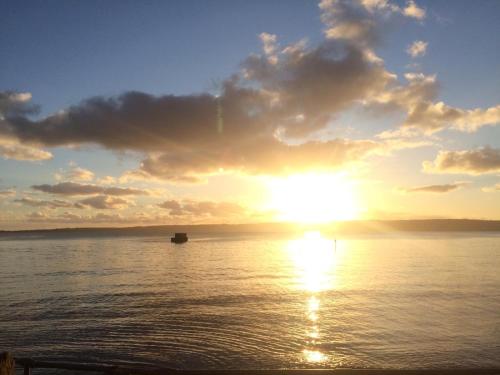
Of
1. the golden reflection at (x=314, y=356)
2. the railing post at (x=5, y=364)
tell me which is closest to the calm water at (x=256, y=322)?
the golden reflection at (x=314, y=356)

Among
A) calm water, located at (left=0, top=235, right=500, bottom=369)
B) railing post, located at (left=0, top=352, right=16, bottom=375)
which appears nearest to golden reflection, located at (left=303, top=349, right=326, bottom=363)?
calm water, located at (left=0, top=235, right=500, bottom=369)

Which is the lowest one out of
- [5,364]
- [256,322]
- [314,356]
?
[256,322]

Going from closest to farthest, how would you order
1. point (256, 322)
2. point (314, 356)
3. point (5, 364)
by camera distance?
1. point (5, 364)
2. point (314, 356)
3. point (256, 322)

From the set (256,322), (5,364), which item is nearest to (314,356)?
(256,322)

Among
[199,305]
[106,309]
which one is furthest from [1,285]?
[199,305]

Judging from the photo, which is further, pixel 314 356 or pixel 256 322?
pixel 256 322

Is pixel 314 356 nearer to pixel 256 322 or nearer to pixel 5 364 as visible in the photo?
pixel 256 322

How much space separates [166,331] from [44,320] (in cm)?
1117

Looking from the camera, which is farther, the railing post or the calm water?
the calm water

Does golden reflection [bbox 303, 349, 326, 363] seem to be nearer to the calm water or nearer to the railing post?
the calm water

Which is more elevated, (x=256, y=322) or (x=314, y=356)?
(x=314, y=356)

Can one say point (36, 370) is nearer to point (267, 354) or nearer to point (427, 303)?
point (267, 354)

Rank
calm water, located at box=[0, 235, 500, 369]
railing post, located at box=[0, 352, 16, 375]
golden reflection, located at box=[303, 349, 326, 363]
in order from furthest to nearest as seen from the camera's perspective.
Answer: calm water, located at box=[0, 235, 500, 369], golden reflection, located at box=[303, 349, 326, 363], railing post, located at box=[0, 352, 16, 375]

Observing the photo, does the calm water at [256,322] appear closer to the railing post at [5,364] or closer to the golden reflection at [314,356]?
the golden reflection at [314,356]
